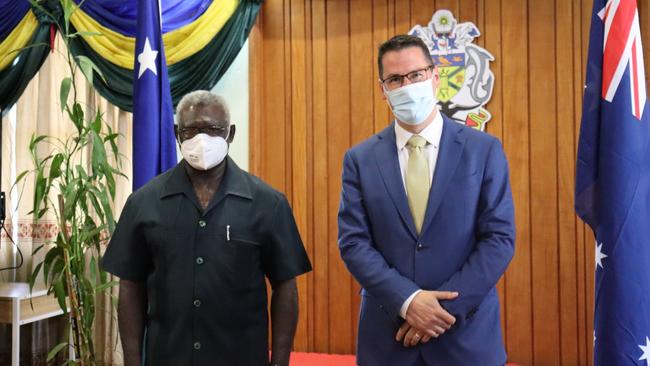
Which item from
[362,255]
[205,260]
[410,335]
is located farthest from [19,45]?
[410,335]

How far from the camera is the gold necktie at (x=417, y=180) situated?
5.82 feet

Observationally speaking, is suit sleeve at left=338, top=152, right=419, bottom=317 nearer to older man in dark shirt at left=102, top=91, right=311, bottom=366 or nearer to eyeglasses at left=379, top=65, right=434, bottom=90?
older man in dark shirt at left=102, top=91, right=311, bottom=366

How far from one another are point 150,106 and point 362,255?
4.86 feet

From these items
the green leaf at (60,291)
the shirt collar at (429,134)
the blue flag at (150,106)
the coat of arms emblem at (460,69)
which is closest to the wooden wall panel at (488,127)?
the coat of arms emblem at (460,69)

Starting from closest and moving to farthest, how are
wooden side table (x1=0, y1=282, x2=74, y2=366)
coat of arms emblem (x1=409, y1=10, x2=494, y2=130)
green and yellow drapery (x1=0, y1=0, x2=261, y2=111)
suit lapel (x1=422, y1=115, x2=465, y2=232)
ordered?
suit lapel (x1=422, y1=115, x2=465, y2=232)
wooden side table (x1=0, y1=282, x2=74, y2=366)
coat of arms emblem (x1=409, y1=10, x2=494, y2=130)
green and yellow drapery (x1=0, y1=0, x2=261, y2=111)

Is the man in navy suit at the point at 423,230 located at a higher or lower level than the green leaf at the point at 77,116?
lower

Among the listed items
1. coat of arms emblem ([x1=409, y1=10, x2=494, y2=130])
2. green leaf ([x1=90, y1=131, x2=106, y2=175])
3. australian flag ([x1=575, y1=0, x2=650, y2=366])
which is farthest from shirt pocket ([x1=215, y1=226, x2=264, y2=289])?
coat of arms emblem ([x1=409, y1=10, x2=494, y2=130])

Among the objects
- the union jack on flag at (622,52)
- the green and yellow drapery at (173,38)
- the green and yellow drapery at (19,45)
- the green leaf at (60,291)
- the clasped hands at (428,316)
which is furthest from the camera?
the green and yellow drapery at (19,45)

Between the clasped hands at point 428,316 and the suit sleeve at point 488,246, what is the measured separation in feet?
0.08

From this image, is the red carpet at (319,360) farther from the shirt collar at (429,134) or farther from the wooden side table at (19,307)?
the shirt collar at (429,134)

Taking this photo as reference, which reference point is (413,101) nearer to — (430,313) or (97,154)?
(430,313)

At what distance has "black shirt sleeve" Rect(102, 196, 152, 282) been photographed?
168cm

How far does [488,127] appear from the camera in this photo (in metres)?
3.37

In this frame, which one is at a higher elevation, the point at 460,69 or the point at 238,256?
the point at 460,69
